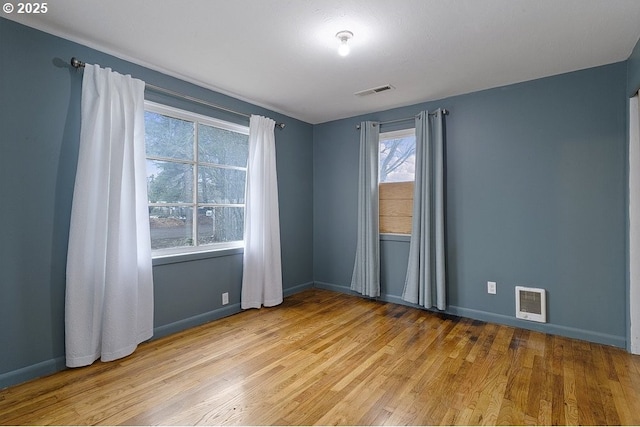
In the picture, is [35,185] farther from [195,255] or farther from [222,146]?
[222,146]

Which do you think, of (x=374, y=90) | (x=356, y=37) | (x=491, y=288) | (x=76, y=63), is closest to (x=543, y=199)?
(x=491, y=288)

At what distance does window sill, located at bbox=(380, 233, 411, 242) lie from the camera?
12.7ft

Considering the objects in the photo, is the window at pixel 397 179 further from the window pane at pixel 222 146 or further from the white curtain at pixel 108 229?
the white curtain at pixel 108 229

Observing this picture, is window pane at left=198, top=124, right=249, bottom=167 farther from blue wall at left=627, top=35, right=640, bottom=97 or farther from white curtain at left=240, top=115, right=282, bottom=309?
blue wall at left=627, top=35, right=640, bottom=97

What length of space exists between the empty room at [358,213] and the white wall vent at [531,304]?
3 centimetres

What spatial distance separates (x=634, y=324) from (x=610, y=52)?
2.15 meters

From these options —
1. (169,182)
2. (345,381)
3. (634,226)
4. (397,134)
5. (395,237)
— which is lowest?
(345,381)

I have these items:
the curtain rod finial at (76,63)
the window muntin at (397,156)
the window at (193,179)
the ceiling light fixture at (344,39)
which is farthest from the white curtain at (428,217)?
the curtain rod finial at (76,63)

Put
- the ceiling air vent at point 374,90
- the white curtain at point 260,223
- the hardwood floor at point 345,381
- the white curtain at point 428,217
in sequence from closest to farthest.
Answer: the hardwood floor at point 345,381
the ceiling air vent at point 374,90
the white curtain at point 428,217
the white curtain at point 260,223

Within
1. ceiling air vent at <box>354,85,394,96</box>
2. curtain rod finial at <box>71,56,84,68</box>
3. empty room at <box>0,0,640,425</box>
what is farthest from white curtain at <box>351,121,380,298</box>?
curtain rod finial at <box>71,56,84,68</box>

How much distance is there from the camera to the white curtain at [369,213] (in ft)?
13.0

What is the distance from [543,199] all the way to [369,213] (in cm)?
179

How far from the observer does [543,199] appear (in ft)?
9.82

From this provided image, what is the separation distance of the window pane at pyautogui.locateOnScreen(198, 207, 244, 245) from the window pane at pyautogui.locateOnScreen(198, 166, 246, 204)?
0.10 meters
